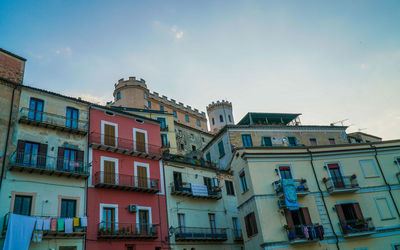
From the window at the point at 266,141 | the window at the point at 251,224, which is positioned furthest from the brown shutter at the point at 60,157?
the window at the point at 266,141

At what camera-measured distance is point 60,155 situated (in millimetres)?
25844

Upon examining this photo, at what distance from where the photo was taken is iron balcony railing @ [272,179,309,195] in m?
26.6

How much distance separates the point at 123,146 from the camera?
30.1 m

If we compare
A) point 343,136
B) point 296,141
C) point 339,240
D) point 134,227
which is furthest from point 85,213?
point 343,136

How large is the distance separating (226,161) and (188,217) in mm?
11173

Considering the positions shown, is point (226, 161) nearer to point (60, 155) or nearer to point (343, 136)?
point (343, 136)

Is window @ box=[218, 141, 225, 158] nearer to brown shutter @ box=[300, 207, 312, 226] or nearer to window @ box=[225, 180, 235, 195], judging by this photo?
window @ box=[225, 180, 235, 195]

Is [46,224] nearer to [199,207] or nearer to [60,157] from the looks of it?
[60,157]

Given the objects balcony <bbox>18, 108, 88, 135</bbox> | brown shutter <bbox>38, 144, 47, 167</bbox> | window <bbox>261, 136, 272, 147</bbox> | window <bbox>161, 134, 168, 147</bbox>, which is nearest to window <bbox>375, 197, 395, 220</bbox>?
window <bbox>261, 136, 272, 147</bbox>

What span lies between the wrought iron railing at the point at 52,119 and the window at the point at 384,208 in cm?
2565

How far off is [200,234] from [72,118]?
1571cm

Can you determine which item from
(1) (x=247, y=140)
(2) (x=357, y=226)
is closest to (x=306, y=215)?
(2) (x=357, y=226)

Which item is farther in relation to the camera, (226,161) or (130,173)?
(226,161)

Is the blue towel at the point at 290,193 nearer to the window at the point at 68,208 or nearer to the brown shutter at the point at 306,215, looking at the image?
the brown shutter at the point at 306,215
